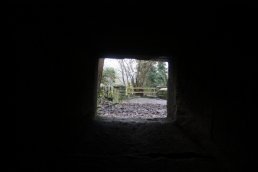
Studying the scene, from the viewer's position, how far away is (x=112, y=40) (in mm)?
4414

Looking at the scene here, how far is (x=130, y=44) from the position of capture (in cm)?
455

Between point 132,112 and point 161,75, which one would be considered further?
point 161,75

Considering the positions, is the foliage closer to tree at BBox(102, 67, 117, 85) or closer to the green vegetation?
the green vegetation

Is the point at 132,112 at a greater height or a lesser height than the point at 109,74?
lesser

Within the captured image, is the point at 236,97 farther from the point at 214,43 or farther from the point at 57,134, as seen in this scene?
the point at 57,134

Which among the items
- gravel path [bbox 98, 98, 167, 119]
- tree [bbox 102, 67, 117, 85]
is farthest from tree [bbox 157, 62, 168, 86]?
gravel path [bbox 98, 98, 167, 119]

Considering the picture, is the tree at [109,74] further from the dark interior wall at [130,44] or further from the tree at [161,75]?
the dark interior wall at [130,44]

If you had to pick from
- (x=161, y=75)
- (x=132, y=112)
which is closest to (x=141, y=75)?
(x=161, y=75)

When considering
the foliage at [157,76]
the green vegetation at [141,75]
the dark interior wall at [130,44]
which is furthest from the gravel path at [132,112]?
the foliage at [157,76]

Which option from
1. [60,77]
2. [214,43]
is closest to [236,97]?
[214,43]

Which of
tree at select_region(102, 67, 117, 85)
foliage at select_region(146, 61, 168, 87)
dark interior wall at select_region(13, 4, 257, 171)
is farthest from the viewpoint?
foliage at select_region(146, 61, 168, 87)

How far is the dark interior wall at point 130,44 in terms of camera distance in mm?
1925

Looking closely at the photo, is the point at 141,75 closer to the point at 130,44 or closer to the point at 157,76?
the point at 157,76

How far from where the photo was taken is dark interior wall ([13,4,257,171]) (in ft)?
6.32
